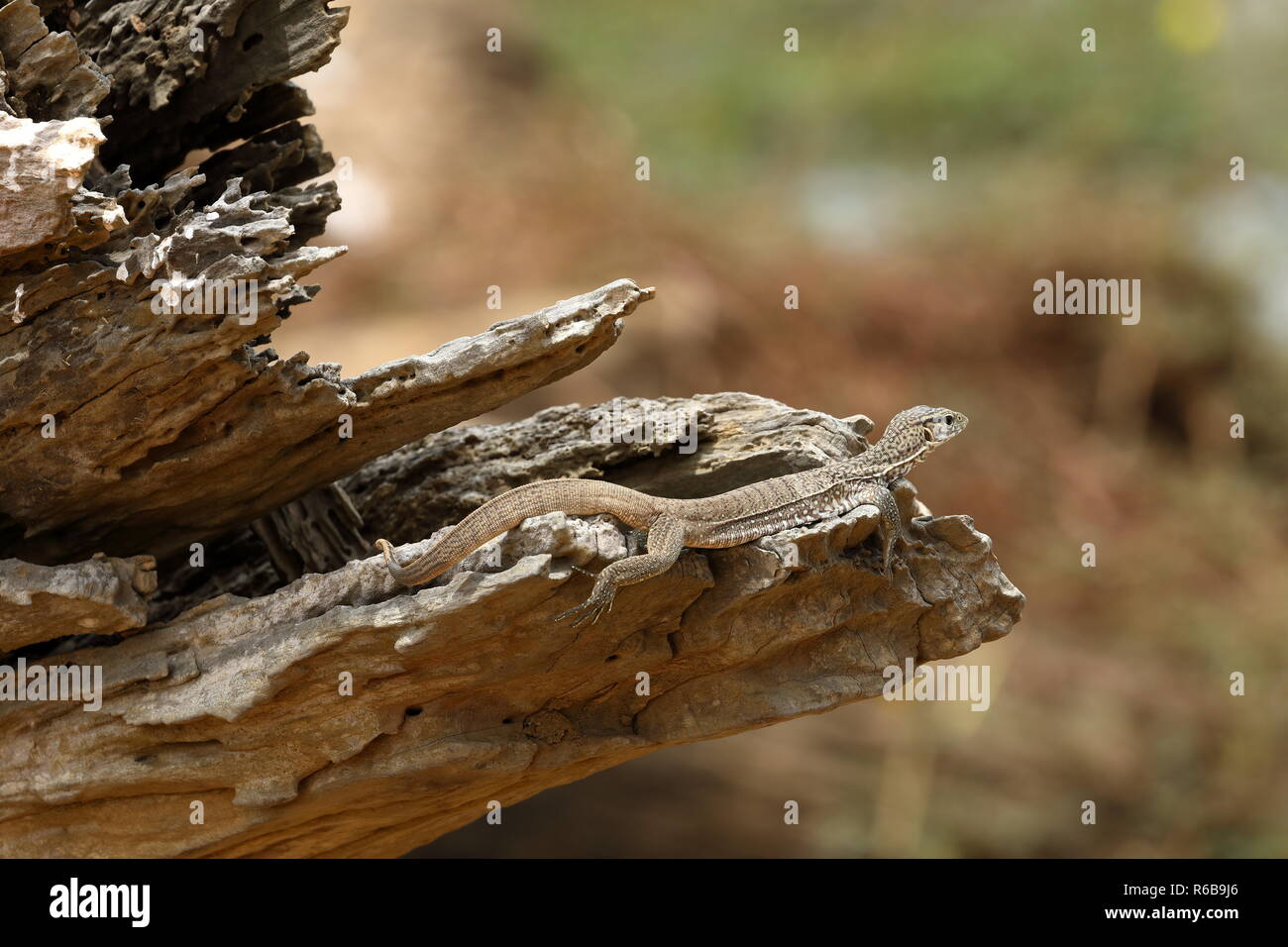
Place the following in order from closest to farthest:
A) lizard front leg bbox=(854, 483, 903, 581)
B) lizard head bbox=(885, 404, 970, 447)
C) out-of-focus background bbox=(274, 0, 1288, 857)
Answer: lizard front leg bbox=(854, 483, 903, 581) < lizard head bbox=(885, 404, 970, 447) < out-of-focus background bbox=(274, 0, 1288, 857)

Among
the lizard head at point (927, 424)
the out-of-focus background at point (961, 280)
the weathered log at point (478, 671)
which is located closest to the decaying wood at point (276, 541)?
the weathered log at point (478, 671)

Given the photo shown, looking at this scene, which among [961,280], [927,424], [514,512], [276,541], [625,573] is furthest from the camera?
[961,280]

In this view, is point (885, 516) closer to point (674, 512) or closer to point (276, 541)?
point (674, 512)

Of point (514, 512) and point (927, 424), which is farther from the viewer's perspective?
point (927, 424)

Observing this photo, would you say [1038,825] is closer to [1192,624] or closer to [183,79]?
[1192,624]

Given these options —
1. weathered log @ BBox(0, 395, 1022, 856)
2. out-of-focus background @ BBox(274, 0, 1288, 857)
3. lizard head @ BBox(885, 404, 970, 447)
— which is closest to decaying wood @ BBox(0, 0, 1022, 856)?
weathered log @ BBox(0, 395, 1022, 856)

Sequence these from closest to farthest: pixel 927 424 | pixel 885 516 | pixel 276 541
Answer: pixel 885 516, pixel 276 541, pixel 927 424

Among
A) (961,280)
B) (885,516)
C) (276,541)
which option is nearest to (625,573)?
(885,516)

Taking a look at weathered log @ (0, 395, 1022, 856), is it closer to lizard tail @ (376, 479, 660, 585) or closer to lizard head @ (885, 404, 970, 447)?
lizard tail @ (376, 479, 660, 585)
